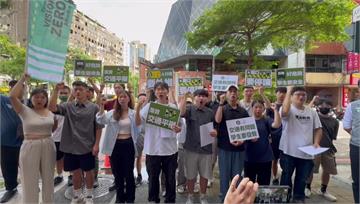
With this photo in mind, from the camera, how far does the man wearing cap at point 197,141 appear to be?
491 centimetres

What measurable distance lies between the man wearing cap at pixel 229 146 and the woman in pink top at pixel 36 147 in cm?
228

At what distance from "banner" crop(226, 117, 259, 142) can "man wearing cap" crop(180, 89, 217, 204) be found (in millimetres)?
398

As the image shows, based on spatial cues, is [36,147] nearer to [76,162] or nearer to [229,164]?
[76,162]

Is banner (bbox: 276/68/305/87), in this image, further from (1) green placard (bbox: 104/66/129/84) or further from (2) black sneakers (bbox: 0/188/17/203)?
(2) black sneakers (bbox: 0/188/17/203)

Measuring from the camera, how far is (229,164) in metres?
4.75

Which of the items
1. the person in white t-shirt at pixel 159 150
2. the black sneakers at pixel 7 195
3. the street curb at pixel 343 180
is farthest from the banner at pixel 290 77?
the black sneakers at pixel 7 195

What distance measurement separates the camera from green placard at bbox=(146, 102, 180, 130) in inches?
182

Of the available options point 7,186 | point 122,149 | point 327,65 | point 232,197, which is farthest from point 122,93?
point 327,65

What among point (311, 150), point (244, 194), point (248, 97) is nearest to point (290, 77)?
point (248, 97)

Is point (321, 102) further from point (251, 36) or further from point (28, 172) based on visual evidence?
point (251, 36)

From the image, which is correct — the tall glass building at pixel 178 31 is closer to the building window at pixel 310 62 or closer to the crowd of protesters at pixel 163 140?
the building window at pixel 310 62

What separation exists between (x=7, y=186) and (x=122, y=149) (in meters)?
2.06

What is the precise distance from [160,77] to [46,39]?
2.32m

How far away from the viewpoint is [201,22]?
453 inches
